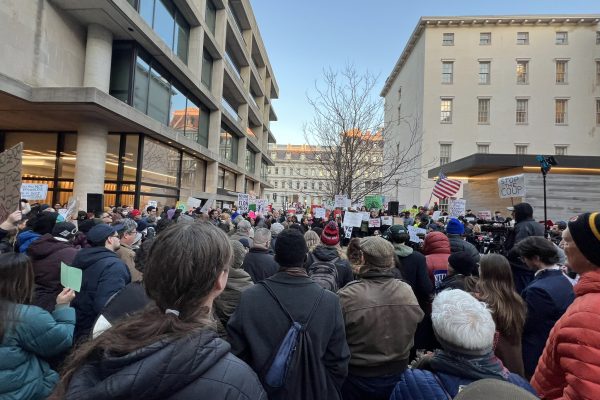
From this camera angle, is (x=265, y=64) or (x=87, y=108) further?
(x=265, y=64)

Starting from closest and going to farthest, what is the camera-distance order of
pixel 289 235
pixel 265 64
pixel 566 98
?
pixel 289 235
pixel 566 98
pixel 265 64

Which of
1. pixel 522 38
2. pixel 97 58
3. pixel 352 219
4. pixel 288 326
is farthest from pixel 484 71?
pixel 288 326

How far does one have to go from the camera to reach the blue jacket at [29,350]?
2.23 metres

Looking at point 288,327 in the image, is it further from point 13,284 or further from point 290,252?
point 13,284

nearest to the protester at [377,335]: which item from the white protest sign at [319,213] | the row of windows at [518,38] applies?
the white protest sign at [319,213]

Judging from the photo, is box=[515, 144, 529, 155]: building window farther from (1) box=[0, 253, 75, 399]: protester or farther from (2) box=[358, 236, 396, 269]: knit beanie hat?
(1) box=[0, 253, 75, 399]: protester

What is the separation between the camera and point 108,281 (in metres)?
3.41

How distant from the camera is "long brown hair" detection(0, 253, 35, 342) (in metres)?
2.26

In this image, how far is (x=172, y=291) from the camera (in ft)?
4.23

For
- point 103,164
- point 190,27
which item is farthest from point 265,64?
point 103,164

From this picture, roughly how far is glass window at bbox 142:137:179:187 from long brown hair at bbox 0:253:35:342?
54.6 ft

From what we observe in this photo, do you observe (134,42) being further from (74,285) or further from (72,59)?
(74,285)

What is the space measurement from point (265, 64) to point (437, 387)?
1822 inches

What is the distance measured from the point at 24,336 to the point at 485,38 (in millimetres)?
47678
